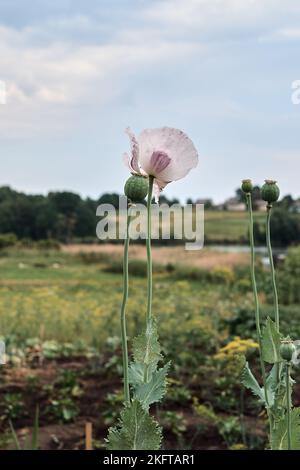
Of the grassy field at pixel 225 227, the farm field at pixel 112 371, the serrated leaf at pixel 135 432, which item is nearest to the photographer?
the serrated leaf at pixel 135 432

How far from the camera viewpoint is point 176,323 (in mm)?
6008

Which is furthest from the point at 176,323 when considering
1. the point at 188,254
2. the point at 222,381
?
the point at 188,254

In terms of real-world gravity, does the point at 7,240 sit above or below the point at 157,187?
above

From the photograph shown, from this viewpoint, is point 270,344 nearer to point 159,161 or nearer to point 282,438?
point 282,438

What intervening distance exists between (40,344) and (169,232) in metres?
5.39

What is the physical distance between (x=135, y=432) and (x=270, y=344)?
213mm

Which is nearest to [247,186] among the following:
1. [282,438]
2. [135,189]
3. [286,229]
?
[135,189]

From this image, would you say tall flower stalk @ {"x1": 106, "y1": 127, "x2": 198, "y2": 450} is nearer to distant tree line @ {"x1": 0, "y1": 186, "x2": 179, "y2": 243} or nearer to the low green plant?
the low green plant

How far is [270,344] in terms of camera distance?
0.73 metres

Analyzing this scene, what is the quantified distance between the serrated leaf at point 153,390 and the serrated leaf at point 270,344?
0.42 ft

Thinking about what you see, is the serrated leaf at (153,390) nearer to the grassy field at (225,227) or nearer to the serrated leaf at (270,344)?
the serrated leaf at (270,344)

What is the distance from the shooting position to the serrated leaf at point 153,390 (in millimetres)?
639

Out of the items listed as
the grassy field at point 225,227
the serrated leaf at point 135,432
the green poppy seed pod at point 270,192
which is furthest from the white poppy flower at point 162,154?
the grassy field at point 225,227
